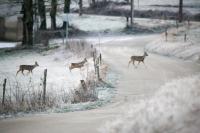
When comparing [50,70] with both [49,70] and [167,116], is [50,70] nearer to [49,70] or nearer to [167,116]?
[49,70]

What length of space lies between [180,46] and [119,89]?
11673mm

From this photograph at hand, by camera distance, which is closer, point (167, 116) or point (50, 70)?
point (167, 116)

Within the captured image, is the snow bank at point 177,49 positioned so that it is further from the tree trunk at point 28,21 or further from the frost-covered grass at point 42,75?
the tree trunk at point 28,21

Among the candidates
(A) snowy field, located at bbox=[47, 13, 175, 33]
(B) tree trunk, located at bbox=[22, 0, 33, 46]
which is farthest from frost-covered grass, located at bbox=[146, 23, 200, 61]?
(A) snowy field, located at bbox=[47, 13, 175, 33]

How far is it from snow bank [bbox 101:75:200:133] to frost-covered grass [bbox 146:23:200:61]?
14.4 metres

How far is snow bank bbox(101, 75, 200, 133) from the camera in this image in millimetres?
7938

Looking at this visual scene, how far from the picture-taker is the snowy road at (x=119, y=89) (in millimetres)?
11259

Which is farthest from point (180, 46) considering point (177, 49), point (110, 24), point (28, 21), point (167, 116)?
point (167, 116)

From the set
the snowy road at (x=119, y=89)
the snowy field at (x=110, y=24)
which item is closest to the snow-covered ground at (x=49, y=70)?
the snowy road at (x=119, y=89)

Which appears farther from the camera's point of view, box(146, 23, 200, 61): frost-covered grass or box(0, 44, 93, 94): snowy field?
box(146, 23, 200, 61): frost-covered grass

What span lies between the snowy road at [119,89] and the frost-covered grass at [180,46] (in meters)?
0.75

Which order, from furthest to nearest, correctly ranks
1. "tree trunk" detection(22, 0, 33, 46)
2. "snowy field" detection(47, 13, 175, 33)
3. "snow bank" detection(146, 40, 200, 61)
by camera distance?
"snowy field" detection(47, 13, 175, 33)
"tree trunk" detection(22, 0, 33, 46)
"snow bank" detection(146, 40, 200, 61)

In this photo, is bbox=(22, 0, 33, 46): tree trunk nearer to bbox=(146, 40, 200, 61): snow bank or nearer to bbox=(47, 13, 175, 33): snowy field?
bbox=(47, 13, 175, 33): snowy field

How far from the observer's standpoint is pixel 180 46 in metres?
27.7
